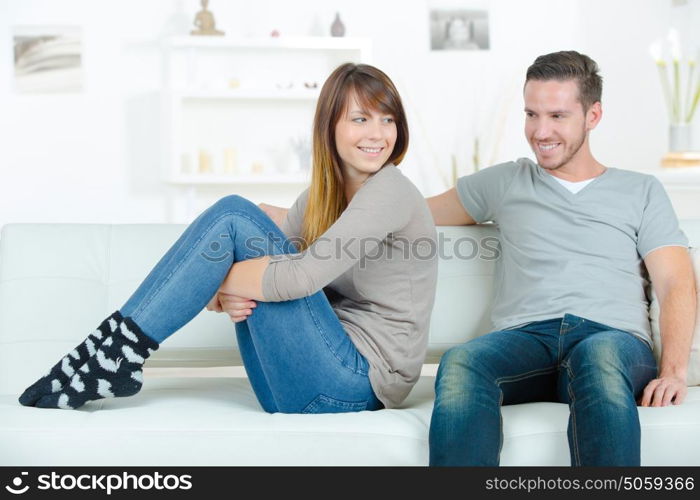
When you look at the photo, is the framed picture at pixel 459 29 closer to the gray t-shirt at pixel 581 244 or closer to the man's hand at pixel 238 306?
the gray t-shirt at pixel 581 244

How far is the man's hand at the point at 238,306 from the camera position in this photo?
1787mm

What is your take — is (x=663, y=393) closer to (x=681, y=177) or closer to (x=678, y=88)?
(x=681, y=177)

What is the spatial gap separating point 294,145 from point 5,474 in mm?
3449

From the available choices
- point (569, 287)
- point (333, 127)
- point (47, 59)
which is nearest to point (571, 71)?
point (569, 287)

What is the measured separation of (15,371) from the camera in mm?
2201

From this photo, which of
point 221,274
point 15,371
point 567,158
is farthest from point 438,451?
point 15,371

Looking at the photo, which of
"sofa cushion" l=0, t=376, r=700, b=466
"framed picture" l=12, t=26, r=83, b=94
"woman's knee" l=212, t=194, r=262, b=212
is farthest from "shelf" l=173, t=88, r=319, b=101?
"sofa cushion" l=0, t=376, r=700, b=466

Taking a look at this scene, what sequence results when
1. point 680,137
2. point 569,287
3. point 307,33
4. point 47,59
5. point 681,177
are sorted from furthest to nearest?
point 307,33 < point 47,59 < point 680,137 < point 681,177 < point 569,287

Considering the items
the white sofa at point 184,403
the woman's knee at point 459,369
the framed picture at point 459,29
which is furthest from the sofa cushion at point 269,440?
the framed picture at point 459,29

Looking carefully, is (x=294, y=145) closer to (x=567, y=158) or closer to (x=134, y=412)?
(x=567, y=158)

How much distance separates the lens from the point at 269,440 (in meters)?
1.74

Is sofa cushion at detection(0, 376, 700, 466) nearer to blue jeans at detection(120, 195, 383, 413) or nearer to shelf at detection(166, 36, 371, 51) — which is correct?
blue jeans at detection(120, 195, 383, 413)

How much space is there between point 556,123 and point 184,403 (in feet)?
3.82

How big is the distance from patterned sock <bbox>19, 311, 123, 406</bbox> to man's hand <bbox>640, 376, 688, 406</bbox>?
1135 millimetres
